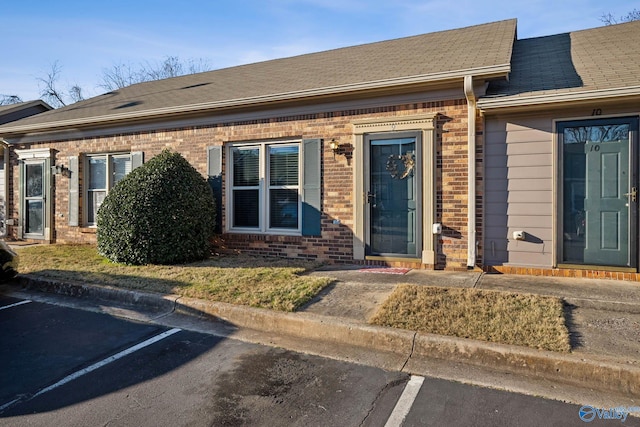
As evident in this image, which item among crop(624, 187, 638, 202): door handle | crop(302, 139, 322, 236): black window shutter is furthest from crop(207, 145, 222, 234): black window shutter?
crop(624, 187, 638, 202): door handle

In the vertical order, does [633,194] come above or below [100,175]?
below

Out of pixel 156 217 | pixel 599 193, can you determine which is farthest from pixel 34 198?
pixel 599 193

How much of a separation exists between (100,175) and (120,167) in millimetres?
685

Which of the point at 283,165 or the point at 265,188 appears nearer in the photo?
the point at 283,165

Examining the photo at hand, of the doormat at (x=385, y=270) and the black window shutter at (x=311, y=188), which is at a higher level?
the black window shutter at (x=311, y=188)

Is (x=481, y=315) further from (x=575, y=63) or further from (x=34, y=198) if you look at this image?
(x=34, y=198)

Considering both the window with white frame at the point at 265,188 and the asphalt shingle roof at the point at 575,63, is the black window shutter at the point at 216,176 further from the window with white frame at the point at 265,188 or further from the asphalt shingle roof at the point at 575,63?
the asphalt shingle roof at the point at 575,63

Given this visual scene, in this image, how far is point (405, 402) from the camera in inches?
123

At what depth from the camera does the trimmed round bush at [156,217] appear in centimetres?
744

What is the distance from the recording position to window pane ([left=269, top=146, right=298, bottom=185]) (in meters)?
8.20

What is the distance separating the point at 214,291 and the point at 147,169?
3.35 meters

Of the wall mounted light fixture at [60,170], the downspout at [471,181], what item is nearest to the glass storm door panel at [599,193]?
the downspout at [471,181]

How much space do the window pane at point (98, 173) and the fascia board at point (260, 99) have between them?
2.94 ft

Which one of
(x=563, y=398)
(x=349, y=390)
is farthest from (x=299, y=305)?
(x=563, y=398)
